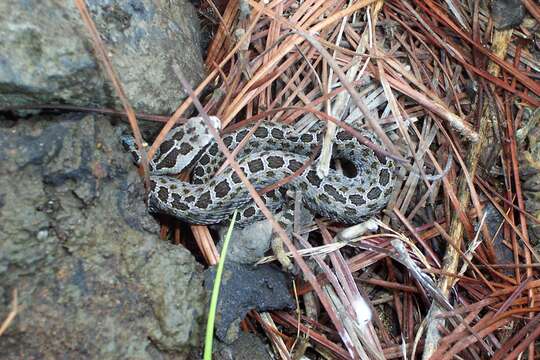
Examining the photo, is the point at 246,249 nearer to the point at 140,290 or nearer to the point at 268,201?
the point at 268,201

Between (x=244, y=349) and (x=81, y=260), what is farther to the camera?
(x=244, y=349)

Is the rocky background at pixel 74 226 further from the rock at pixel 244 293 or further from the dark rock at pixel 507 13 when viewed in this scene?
the dark rock at pixel 507 13

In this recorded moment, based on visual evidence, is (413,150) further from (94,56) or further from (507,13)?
(94,56)

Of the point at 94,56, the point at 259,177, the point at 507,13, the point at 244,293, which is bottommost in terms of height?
the point at 244,293

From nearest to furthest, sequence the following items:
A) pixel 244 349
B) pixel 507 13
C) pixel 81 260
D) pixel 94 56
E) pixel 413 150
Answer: pixel 81 260, pixel 94 56, pixel 244 349, pixel 413 150, pixel 507 13

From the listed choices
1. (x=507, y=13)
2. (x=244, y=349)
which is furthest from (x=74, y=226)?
(x=507, y=13)

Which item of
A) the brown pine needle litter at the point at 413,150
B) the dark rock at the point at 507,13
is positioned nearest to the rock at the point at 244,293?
the brown pine needle litter at the point at 413,150

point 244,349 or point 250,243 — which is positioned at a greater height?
point 250,243
